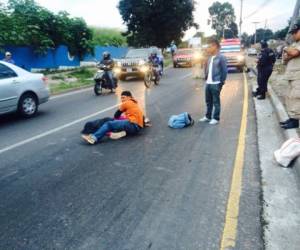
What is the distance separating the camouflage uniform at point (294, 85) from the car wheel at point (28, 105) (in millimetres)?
6775

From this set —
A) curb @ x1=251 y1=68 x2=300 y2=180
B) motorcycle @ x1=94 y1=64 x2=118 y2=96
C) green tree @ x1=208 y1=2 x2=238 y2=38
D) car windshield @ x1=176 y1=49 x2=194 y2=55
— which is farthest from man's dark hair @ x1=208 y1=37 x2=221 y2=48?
green tree @ x1=208 y1=2 x2=238 y2=38

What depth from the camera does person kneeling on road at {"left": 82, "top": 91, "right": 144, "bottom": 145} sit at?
6.91 metres

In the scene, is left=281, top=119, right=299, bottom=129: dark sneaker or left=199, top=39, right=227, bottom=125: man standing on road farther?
left=199, top=39, right=227, bottom=125: man standing on road

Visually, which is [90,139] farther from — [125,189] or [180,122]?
[125,189]

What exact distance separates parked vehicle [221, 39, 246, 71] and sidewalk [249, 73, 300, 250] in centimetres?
1693

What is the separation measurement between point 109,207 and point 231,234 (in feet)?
4.61

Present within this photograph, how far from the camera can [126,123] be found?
23.4 feet

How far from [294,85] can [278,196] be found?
9.05 ft

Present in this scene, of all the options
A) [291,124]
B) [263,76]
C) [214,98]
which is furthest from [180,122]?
[263,76]

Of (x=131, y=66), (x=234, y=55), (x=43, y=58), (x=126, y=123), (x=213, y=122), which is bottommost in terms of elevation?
(x=234, y=55)

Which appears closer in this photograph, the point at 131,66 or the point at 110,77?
the point at 110,77

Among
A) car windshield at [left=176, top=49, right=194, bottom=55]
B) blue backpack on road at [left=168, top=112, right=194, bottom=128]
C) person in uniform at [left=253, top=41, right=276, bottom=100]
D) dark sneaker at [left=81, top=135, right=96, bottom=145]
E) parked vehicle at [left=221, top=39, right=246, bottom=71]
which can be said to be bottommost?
car windshield at [left=176, top=49, right=194, bottom=55]

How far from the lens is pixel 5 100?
9.05 meters

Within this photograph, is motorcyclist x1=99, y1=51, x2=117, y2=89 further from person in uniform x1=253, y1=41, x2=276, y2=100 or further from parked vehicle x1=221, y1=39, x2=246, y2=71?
parked vehicle x1=221, y1=39, x2=246, y2=71
